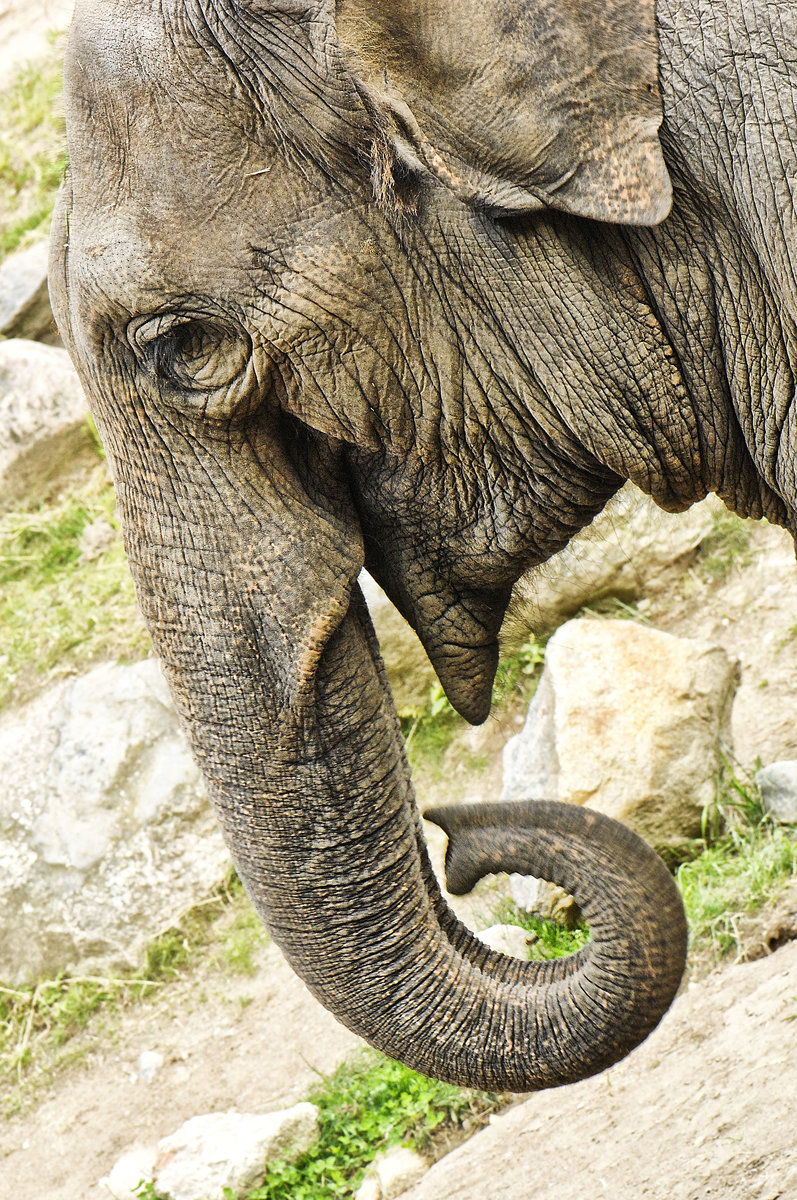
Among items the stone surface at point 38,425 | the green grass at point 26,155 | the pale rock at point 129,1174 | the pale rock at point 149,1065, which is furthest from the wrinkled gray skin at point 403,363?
the green grass at point 26,155

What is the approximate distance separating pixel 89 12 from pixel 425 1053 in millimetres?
1745

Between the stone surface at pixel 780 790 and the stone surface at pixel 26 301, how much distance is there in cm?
550

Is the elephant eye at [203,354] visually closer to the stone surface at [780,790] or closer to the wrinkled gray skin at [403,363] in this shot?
the wrinkled gray skin at [403,363]

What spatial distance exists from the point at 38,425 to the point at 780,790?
4.91m

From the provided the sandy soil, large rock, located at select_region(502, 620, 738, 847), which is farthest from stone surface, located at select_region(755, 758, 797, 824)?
the sandy soil

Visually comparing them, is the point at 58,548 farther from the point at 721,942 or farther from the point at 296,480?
the point at 296,480

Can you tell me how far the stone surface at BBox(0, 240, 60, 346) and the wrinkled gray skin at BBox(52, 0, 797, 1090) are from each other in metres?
6.51

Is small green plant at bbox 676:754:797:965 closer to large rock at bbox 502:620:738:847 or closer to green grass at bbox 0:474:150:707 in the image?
large rock at bbox 502:620:738:847

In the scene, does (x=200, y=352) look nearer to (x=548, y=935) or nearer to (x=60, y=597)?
(x=548, y=935)

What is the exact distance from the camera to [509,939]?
14.3 ft

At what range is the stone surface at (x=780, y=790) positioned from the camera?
4.34 meters

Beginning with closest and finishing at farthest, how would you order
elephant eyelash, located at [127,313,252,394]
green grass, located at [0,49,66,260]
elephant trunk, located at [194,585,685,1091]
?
elephant eyelash, located at [127,313,252,394] < elephant trunk, located at [194,585,685,1091] < green grass, located at [0,49,66,260]

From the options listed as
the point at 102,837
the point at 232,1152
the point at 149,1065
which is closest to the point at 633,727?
the point at 232,1152

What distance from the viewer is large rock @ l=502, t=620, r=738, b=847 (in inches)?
181
